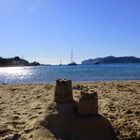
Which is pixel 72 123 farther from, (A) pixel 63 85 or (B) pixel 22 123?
(B) pixel 22 123

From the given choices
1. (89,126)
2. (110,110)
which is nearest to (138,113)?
(110,110)

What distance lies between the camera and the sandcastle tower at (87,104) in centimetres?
884

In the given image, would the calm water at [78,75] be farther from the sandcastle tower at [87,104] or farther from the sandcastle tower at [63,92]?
the sandcastle tower at [87,104]

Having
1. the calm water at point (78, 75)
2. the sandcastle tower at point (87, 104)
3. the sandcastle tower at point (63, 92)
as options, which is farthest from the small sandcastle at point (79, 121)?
the calm water at point (78, 75)

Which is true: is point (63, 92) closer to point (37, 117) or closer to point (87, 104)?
point (87, 104)

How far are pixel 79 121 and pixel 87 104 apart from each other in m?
0.44

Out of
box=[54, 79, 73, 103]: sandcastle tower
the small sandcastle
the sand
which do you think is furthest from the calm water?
the small sandcastle

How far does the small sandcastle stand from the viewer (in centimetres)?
864

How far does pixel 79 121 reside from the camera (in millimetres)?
8766

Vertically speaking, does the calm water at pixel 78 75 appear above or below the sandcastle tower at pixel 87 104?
below

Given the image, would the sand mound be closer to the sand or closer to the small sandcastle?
the small sandcastle

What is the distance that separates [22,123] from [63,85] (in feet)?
5.14

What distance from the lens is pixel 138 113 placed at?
1062cm

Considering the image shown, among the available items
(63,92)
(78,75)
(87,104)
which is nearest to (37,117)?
(63,92)
